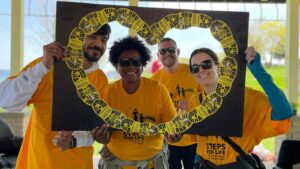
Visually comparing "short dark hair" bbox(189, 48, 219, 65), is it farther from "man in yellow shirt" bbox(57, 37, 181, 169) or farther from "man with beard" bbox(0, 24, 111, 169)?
"man with beard" bbox(0, 24, 111, 169)

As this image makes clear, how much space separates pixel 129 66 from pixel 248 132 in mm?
742

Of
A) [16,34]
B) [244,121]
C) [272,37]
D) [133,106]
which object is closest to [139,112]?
[133,106]

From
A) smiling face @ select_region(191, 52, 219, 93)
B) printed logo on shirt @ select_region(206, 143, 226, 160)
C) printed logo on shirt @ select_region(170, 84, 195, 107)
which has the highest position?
smiling face @ select_region(191, 52, 219, 93)

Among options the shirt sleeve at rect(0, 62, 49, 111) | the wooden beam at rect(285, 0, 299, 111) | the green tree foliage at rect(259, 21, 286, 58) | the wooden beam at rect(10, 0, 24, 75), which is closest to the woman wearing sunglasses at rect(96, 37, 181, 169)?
the shirt sleeve at rect(0, 62, 49, 111)

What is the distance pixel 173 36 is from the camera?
2025 mm

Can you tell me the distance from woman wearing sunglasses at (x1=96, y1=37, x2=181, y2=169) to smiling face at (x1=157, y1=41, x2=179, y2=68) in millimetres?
133

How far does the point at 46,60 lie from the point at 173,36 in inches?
26.5

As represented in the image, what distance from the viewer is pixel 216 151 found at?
2.06 metres

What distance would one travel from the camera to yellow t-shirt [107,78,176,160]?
1.96 m

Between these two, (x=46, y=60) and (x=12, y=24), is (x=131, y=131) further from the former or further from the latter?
(x=12, y=24)

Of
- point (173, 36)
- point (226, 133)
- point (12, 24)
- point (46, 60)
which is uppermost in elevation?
point (12, 24)

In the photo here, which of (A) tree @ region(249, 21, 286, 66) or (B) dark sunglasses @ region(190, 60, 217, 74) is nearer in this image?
(B) dark sunglasses @ region(190, 60, 217, 74)

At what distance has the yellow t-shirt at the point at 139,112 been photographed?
196cm

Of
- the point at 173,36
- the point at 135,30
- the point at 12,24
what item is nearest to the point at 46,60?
the point at 135,30
